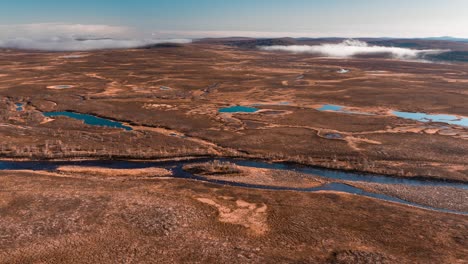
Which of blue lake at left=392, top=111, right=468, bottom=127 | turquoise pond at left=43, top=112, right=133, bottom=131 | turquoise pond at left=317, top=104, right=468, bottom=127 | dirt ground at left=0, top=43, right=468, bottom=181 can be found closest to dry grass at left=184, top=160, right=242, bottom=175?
dirt ground at left=0, top=43, right=468, bottom=181

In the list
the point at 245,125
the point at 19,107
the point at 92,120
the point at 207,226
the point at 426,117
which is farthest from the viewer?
the point at 19,107

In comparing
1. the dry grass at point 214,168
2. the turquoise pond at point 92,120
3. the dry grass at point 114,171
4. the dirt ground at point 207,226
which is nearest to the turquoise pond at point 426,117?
the dry grass at point 214,168

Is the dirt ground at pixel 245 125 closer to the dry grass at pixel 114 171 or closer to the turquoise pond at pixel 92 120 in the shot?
the turquoise pond at pixel 92 120

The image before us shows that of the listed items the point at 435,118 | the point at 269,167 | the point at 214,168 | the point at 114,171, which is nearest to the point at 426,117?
the point at 435,118

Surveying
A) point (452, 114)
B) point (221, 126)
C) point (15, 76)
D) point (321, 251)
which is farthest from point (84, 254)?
point (15, 76)

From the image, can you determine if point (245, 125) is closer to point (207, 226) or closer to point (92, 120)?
point (92, 120)

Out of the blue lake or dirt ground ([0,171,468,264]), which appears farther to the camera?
the blue lake

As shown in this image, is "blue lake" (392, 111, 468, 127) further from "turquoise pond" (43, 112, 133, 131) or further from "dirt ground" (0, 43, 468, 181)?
"turquoise pond" (43, 112, 133, 131)

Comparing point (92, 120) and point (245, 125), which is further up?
point (245, 125)

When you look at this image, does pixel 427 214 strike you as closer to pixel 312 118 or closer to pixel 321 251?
pixel 321 251

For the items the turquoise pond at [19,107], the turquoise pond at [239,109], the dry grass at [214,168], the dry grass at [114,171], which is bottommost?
the dry grass at [114,171]

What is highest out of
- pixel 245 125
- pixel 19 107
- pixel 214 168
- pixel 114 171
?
pixel 19 107
